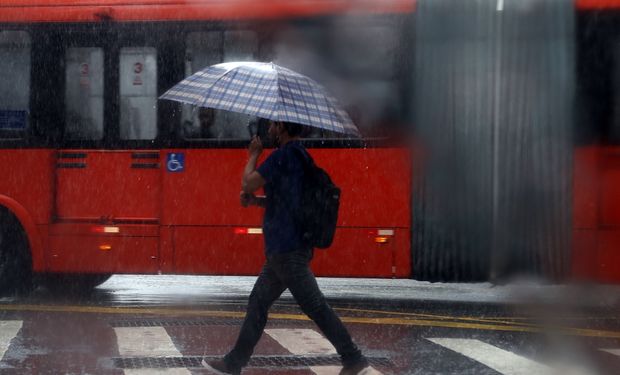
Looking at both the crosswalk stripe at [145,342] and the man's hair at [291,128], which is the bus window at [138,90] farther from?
the man's hair at [291,128]

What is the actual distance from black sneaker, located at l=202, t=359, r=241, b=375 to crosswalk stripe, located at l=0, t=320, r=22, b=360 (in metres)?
1.78

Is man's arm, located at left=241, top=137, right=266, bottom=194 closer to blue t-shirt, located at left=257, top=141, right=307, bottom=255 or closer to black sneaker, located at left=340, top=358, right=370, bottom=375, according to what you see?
blue t-shirt, located at left=257, top=141, right=307, bottom=255

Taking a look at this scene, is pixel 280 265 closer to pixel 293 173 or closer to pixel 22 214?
pixel 293 173

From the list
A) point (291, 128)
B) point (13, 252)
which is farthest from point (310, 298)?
point (13, 252)

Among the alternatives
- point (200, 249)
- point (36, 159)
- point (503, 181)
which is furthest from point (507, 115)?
point (36, 159)

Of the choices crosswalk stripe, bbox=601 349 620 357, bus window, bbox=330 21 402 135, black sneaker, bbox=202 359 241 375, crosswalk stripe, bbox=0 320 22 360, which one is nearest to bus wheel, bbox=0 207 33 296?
crosswalk stripe, bbox=0 320 22 360

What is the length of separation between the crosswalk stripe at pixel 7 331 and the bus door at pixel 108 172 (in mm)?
1868

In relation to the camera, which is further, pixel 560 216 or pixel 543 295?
pixel 543 295

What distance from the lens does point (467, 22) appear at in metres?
11.5

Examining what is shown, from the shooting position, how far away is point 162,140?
1181 cm

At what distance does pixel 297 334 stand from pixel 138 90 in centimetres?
374

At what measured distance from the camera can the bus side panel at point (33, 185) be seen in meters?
11.8

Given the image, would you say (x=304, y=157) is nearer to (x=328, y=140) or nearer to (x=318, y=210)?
(x=318, y=210)

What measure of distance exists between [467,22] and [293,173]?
4.97 meters
